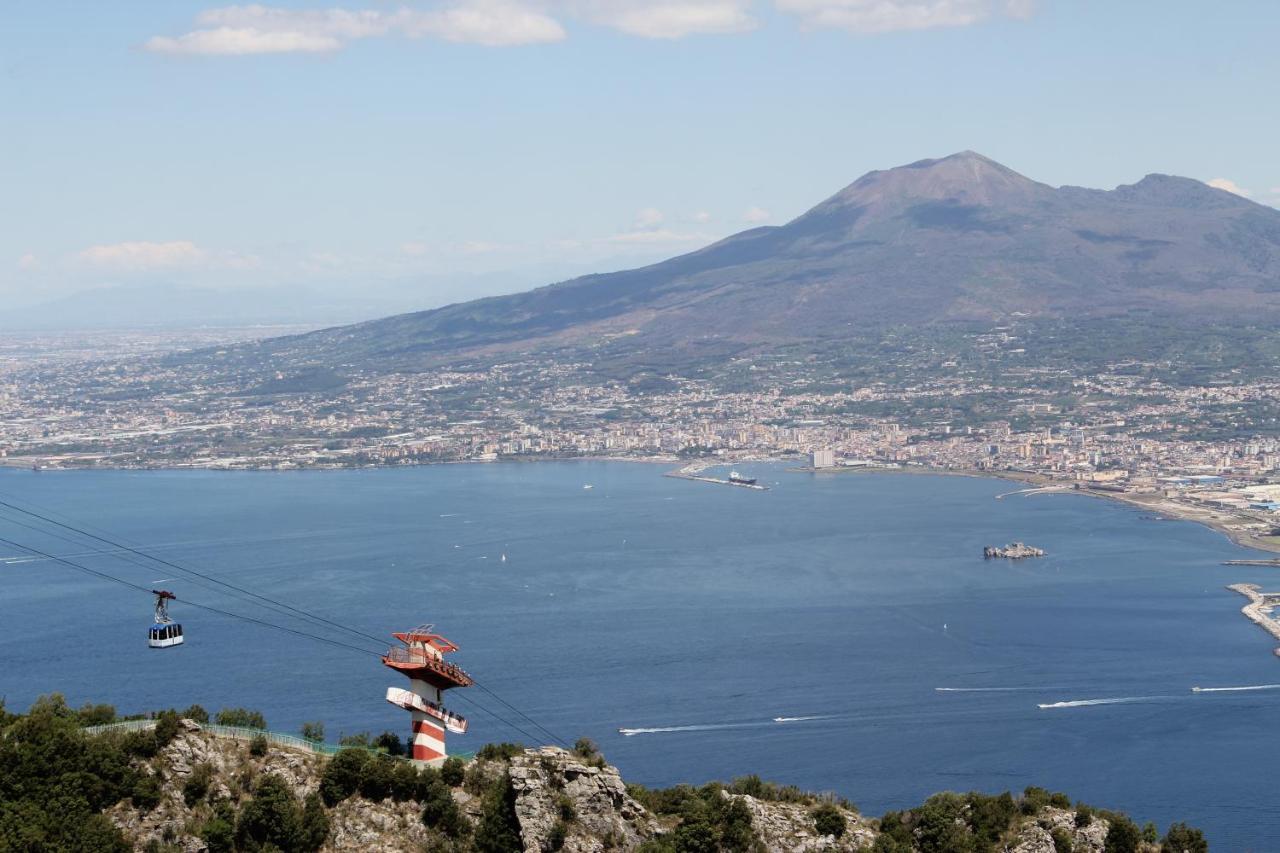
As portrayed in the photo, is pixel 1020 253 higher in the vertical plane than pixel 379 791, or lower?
higher

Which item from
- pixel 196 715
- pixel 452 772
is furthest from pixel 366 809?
pixel 196 715

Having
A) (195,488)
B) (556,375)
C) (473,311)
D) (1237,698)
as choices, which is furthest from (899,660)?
(473,311)

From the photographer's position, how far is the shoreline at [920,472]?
160 feet

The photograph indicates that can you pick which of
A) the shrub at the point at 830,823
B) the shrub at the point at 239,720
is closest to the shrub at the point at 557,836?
the shrub at the point at 830,823

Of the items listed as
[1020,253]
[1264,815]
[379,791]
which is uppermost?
[1020,253]

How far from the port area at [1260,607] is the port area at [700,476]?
72.1 feet

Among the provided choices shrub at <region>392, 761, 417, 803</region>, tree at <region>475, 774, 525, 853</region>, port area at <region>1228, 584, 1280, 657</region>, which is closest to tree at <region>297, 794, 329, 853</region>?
shrub at <region>392, 761, 417, 803</region>

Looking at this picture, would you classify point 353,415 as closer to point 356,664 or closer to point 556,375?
point 556,375

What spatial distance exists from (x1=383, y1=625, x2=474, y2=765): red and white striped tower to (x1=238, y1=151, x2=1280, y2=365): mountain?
89.0m

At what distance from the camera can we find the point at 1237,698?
92.9 ft

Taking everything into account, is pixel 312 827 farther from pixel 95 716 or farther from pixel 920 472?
pixel 920 472

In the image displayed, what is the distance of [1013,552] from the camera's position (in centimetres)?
4272

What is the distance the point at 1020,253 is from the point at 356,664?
298 feet

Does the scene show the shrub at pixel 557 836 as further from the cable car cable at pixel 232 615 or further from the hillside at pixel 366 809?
the cable car cable at pixel 232 615
